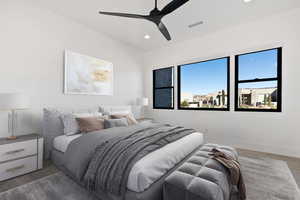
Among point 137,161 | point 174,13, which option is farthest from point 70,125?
point 174,13

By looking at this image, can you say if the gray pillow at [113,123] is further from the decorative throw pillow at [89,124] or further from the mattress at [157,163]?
the mattress at [157,163]

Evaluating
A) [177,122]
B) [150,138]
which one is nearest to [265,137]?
[177,122]

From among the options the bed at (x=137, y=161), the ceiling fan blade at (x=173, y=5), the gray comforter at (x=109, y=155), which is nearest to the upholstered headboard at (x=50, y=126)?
the bed at (x=137, y=161)

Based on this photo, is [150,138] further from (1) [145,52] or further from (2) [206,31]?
(1) [145,52]

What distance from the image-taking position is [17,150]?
215 cm

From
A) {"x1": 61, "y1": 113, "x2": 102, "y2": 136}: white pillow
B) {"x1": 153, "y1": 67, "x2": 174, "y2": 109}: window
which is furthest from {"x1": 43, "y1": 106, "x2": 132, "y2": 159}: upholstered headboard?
{"x1": 153, "y1": 67, "x2": 174, "y2": 109}: window

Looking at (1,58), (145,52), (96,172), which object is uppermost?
(145,52)

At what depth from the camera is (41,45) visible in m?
2.78

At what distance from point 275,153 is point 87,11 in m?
4.97

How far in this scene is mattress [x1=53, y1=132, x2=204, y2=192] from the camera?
131 centimetres

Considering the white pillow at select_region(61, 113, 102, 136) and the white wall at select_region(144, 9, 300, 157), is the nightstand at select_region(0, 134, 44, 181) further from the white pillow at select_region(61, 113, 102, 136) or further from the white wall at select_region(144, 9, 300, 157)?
the white wall at select_region(144, 9, 300, 157)

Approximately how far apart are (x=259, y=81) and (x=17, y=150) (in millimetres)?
4868

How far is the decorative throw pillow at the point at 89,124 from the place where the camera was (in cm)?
249

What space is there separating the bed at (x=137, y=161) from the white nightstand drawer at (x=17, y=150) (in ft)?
1.00
